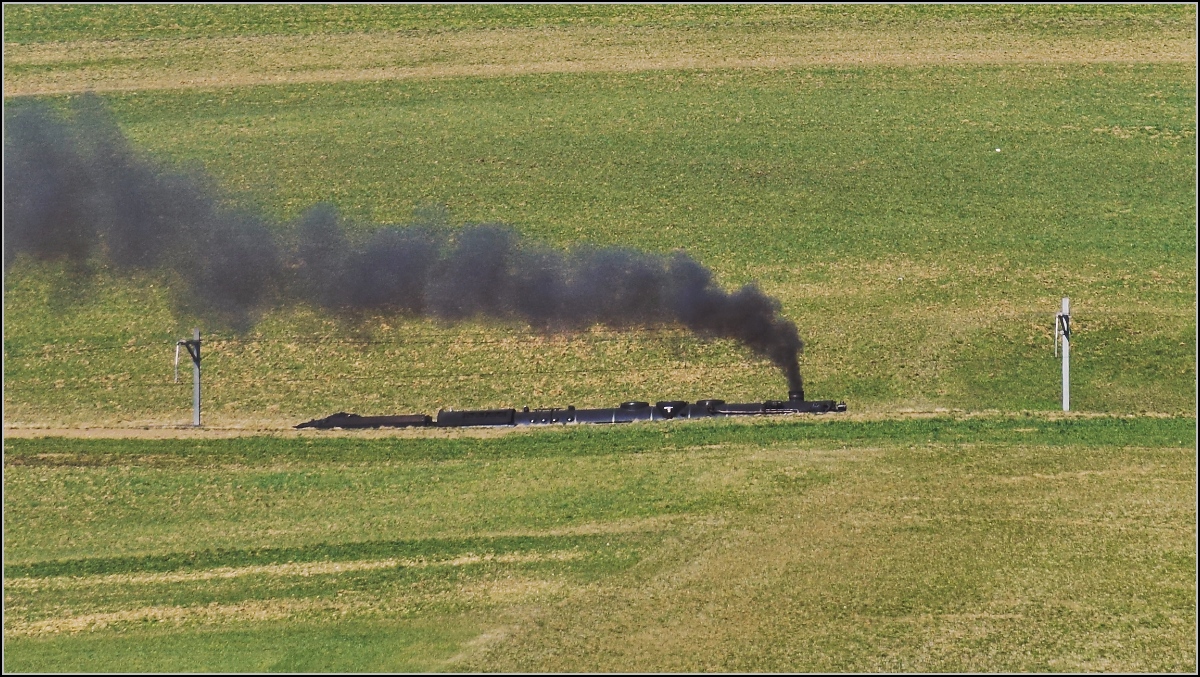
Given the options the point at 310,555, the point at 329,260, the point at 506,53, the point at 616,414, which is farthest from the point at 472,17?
the point at 310,555

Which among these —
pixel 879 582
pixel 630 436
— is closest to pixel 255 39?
pixel 630 436

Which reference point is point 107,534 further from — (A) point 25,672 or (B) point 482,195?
(B) point 482,195

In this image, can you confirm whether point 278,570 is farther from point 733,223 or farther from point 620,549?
point 733,223

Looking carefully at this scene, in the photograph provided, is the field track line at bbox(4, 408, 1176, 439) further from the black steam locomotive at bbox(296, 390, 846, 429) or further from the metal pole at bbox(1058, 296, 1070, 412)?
the metal pole at bbox(1058, 296, 1070, 412)

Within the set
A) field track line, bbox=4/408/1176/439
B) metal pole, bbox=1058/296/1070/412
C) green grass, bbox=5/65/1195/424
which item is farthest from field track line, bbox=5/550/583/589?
metal pole, bbox=1058/296/1070/412

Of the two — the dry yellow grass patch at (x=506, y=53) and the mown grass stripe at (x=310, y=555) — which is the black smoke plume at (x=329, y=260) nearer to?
the dry yellow grass patch at (x=506, y=53)

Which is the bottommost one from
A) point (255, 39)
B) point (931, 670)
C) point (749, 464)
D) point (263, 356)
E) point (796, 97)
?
point (931, 670)
